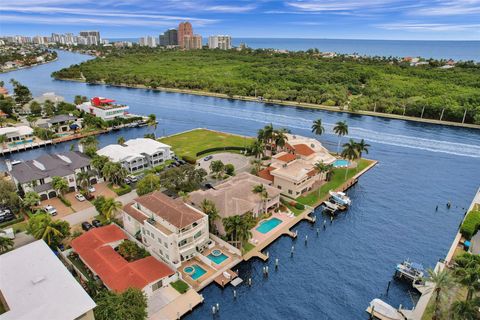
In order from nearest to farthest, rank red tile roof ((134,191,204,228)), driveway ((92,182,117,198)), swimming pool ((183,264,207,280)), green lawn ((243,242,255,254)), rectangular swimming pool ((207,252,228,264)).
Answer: swimming pool ((183,264,207,280))
red tile roof ((134,191,204,228))
rectangular swimming pool ((207,252,228,264))
green lawn ((243,242,255,254))
driveway ((92,182,117,198))

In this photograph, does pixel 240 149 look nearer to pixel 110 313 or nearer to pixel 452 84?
pixel 110 313

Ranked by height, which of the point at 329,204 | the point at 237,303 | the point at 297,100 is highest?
the point at 297,100

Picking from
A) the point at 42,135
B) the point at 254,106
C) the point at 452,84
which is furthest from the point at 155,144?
the point at 452,84

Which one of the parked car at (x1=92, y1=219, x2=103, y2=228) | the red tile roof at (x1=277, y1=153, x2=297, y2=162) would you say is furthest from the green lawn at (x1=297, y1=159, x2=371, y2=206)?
the parked car at (x1=92, y1=219, x2=103, y2=228)

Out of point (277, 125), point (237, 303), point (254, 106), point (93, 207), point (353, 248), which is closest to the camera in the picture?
point (237, 303)

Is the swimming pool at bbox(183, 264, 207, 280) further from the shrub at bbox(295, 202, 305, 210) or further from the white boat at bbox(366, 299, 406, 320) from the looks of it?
the shrub at bbox(295, 202, 305, 210)

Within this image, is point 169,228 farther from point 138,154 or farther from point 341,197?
point 138,154

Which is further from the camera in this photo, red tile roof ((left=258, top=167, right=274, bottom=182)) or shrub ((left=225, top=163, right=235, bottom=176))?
shrub ((left=225, top=163, right=235, bottom=176))
